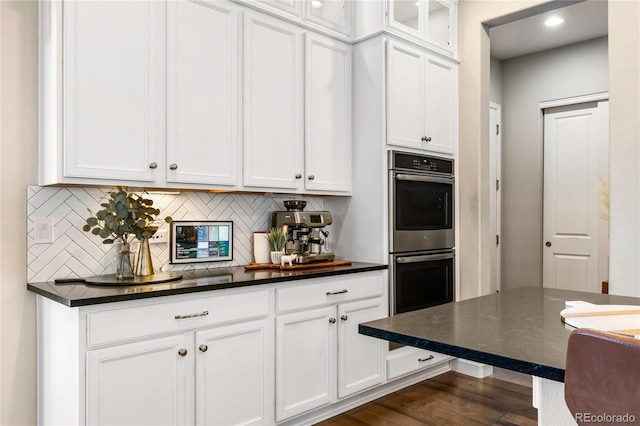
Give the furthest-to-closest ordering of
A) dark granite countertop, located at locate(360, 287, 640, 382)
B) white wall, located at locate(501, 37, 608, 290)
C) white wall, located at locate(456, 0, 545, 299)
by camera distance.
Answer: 1. white wall, located at locate(501, 37, 608, 290)
2. white wall, located at locate(456, 0, 545, 299)
3. dark granite countertop, located at locate(360, 287, 640, 382)

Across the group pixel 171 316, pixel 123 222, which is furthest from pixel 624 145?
pixel 123 222

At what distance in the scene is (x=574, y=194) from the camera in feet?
16.2

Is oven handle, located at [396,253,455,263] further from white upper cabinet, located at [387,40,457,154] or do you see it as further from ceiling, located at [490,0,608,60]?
ceiling, located at [490,0,608,60]

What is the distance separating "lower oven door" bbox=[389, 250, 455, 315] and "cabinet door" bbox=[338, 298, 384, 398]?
0.64 feet

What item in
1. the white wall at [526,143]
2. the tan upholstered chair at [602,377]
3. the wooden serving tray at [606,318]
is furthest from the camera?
the white wall at [526,143]

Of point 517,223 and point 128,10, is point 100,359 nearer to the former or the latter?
point 128,10

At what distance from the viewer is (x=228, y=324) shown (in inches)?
92.7

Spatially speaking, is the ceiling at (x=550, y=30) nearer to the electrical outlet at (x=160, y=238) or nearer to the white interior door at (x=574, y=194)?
the white interior door at (x=574, y=194)

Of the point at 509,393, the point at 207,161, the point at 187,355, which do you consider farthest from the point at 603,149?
the point at 187,355

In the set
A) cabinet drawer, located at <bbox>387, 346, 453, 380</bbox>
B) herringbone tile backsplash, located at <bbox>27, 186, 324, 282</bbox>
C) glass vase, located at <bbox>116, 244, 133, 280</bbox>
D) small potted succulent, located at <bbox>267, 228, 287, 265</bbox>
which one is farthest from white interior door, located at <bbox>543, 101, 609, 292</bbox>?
glass vase, located at <bbox>116, 244, 133, 280</bbox>

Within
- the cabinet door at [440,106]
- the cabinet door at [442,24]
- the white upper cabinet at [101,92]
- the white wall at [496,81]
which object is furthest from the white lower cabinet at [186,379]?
the white wall at [496,81]

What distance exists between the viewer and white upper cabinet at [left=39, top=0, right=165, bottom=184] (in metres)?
2.13

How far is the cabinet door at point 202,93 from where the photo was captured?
8.06 feet

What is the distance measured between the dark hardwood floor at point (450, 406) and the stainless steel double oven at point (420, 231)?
1.90 feet
